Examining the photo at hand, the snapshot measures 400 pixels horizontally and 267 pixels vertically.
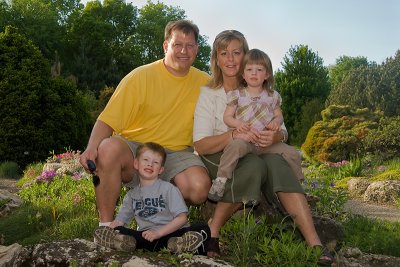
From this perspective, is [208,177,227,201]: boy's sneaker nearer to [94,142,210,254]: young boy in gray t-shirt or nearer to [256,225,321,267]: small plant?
[94,142,210,254]: young boy in gray t-shirt

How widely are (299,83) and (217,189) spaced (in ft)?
69.7

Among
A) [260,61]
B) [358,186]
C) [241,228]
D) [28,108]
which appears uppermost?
[260,61]

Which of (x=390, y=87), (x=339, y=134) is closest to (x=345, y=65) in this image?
(x=390, y=87)

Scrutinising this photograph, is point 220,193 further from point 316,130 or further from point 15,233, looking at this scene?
point 316,130

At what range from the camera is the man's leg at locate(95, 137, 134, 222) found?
4.20 metres

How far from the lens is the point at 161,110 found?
182 inches

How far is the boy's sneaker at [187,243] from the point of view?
360cm

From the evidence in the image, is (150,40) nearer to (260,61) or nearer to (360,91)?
(360,91)

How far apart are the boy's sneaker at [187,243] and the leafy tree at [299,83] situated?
19.8 meters

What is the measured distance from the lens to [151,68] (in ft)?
15.5

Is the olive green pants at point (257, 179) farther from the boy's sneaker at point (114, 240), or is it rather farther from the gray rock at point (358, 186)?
the gray rock at point (358, 186)

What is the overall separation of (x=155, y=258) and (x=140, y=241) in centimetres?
19

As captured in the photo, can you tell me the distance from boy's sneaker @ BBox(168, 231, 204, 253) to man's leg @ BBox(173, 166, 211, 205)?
23.5 inches

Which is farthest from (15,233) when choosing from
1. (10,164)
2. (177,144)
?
(10,164)
